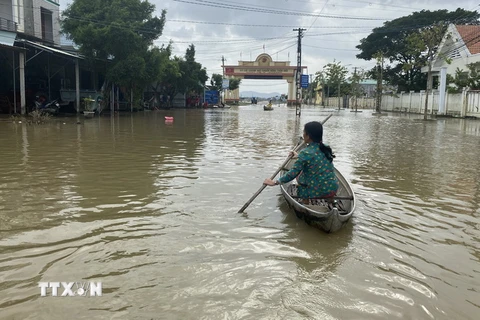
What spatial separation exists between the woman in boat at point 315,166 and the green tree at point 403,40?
38.8 meters

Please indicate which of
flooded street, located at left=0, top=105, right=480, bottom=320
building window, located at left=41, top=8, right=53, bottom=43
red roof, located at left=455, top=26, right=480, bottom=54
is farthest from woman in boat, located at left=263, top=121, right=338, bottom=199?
red roof, located at left=455, top=26, right=480, bottom=54

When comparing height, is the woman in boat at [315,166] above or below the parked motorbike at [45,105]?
below

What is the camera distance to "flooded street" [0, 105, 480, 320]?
10.5ft

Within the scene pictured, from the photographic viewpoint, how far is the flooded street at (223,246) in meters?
3.21

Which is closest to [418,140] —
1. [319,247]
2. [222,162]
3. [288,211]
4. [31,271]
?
[222,162]

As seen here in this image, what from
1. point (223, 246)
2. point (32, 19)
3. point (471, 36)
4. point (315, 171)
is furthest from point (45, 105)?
point (471, 36)

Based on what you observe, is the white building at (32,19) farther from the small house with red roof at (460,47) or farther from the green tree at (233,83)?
the green tree at (233,83)

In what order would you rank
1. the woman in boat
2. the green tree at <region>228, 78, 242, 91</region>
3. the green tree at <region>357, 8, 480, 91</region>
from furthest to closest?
the green tree at <region>228, 78, 242, 91</region>
the green tree at <region>357, 8, 480, 91</region>
the woman in boat

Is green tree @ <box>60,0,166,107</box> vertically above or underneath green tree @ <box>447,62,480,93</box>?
above

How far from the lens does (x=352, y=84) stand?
48.7 metres

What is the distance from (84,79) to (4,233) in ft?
94.6

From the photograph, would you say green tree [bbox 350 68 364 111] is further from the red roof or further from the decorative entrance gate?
the decorative entrance gate

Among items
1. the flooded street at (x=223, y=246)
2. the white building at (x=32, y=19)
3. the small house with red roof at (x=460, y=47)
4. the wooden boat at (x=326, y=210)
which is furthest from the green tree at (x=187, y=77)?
the wooden boat at (x=326, y=210)

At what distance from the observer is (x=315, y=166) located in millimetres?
5082
